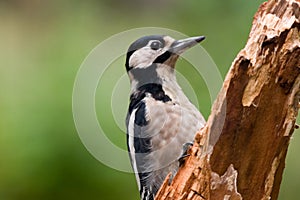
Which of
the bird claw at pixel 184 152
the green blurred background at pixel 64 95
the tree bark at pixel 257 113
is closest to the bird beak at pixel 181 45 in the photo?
the bird claw at pixel 184 152

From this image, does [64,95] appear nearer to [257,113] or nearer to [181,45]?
[181,45]

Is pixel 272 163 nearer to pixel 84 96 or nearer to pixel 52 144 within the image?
pixel 84 96

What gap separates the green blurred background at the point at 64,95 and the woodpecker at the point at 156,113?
1.56 ft

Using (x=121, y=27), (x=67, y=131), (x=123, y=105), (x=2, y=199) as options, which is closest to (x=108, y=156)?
(x=123, y=105)

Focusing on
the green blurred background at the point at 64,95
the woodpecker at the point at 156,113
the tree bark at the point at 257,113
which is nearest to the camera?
the tree bark at the point at 257,113

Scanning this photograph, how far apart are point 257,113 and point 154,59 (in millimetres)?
493

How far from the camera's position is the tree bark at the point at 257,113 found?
164 cm

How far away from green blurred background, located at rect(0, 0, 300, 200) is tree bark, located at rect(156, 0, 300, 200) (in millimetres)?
878

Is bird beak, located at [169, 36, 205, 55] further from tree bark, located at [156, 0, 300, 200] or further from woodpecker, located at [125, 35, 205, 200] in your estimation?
tree bark, located at [156, 0, 300, 200]

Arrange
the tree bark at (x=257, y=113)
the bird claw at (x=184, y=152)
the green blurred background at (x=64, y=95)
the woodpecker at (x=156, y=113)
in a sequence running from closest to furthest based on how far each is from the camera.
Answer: the tree bark at (x=257, y=113), the bird claw at (x=184, y=152), the woodpecker at (x=156, y=113), the green blurred background at (x=64, y=95)

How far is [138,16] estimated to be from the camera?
3639 millimetres

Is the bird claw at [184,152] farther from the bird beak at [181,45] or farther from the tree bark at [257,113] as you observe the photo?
the bird beak at [181,45]

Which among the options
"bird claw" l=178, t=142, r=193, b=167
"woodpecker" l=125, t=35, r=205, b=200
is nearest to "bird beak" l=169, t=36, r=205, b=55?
"woodpecker" l=125, t=35, r=205, b=200

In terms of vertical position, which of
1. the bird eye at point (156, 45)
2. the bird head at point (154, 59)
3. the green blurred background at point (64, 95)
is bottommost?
the green blurred background at point (64, 95)
